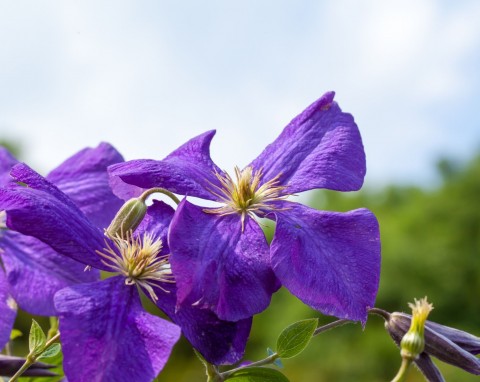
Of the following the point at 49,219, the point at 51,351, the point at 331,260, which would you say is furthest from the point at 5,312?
the point at 331,260

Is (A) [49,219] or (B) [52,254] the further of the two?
(B) [52,254]

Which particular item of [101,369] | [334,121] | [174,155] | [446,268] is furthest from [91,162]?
[446,268]

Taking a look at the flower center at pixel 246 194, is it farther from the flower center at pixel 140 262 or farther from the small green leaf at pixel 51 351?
the small green leaf at pixel 51 351

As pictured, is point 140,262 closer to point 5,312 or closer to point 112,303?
point 112,303

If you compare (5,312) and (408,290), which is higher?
(5,312)

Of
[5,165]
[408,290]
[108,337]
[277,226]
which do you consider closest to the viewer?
[108,337]

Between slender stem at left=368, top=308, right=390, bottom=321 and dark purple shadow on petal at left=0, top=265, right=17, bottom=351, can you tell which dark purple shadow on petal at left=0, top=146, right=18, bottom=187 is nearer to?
dark purple shadow on petal at left=0, top=265, right=17, bottom=351

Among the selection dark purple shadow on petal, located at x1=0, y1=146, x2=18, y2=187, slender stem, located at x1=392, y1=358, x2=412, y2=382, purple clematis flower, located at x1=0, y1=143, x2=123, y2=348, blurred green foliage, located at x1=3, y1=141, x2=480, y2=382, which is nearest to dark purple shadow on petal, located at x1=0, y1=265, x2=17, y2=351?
purple clematis flower, located at x1=0, y1=143, x2=123, y2=348
